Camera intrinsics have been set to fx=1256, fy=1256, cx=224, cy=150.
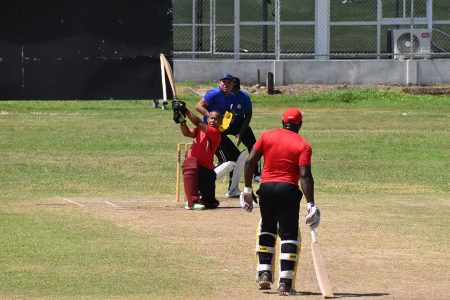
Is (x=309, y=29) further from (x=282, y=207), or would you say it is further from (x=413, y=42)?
(x=282, y=207)

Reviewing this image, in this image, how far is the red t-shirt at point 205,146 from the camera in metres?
17.2

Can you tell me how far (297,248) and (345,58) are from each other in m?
29.4

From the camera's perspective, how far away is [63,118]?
3117 centimetres

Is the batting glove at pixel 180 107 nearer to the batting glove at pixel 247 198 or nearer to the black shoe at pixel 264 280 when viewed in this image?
the batting glove at pixel 247 198

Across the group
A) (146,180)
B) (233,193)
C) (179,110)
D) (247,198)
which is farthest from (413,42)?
(247,198)

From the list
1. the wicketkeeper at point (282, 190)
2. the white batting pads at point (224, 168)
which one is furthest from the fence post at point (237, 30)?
the wicketkeeper at point (282, 190)

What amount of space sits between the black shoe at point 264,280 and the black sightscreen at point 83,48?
17132mm

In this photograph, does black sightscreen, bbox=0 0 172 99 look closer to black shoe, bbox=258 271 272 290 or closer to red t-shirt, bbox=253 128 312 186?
red t-shirt, bbox=253 128 312 186

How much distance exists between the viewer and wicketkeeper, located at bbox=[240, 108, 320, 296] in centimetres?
1129

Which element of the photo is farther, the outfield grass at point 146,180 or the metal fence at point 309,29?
the metal fence at point 309,29

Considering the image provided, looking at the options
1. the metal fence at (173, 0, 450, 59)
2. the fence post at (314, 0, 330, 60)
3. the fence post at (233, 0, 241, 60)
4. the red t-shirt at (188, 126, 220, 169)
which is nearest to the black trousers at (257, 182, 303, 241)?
the red t-shirt at (188, 126, 220, 169)

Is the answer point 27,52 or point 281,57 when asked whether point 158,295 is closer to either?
point 27,52

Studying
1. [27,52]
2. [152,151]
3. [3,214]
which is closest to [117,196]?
[3,214]

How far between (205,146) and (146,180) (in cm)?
384
